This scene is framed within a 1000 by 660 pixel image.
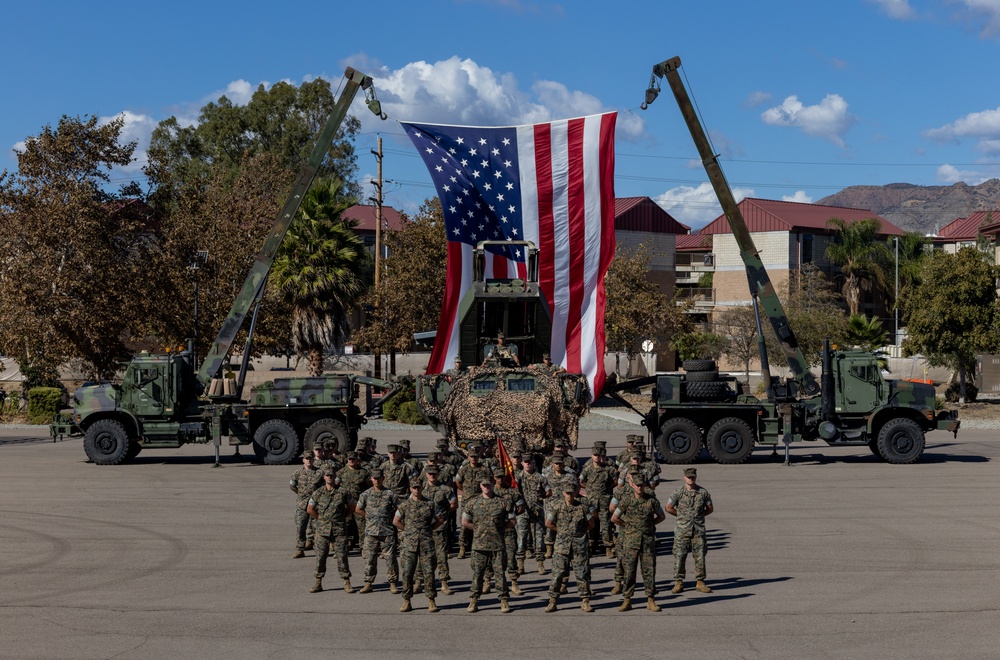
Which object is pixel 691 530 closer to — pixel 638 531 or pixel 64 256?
pixel 638 531

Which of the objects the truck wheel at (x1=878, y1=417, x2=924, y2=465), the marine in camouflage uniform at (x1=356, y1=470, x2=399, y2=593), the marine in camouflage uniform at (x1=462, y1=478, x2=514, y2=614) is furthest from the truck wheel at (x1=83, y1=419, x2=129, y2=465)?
the truck wheel at (x1=878, y1=417, x2=924, y2=465)

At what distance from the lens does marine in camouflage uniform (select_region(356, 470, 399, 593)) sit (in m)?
12.2

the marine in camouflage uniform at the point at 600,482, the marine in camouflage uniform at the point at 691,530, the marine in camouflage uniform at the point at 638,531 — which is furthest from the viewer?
the marine in camouflage uniform at the point at 600,482

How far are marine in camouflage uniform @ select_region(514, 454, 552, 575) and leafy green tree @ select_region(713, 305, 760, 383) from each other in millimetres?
36927

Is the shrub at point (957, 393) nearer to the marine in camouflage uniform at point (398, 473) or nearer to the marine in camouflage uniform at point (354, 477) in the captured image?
the marine in camouflage uniform at point (398, 473)

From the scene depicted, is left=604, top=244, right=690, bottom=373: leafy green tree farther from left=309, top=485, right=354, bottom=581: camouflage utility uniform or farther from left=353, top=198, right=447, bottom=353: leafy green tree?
left=309, top=485, right=354, bottom=581: camouflage utility uniform

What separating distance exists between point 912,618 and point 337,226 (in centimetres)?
3380

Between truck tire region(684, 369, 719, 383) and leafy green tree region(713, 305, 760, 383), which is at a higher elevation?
leafy green tree region(713, 305, 760, 383)

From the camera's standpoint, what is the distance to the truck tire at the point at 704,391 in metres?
24.5

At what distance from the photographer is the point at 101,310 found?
114 feet

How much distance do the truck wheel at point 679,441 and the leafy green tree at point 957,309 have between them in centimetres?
1757

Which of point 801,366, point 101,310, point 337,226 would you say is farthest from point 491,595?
point 337,226

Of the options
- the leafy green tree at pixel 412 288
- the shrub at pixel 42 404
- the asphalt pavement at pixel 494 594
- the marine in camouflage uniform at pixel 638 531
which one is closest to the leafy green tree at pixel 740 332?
the leafy green tree at pixel 412 288

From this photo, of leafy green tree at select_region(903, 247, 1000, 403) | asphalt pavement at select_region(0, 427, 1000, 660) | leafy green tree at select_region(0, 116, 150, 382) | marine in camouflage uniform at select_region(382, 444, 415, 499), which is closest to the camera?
asphalt pavement at select_region(0, 427, 1000, 660)
